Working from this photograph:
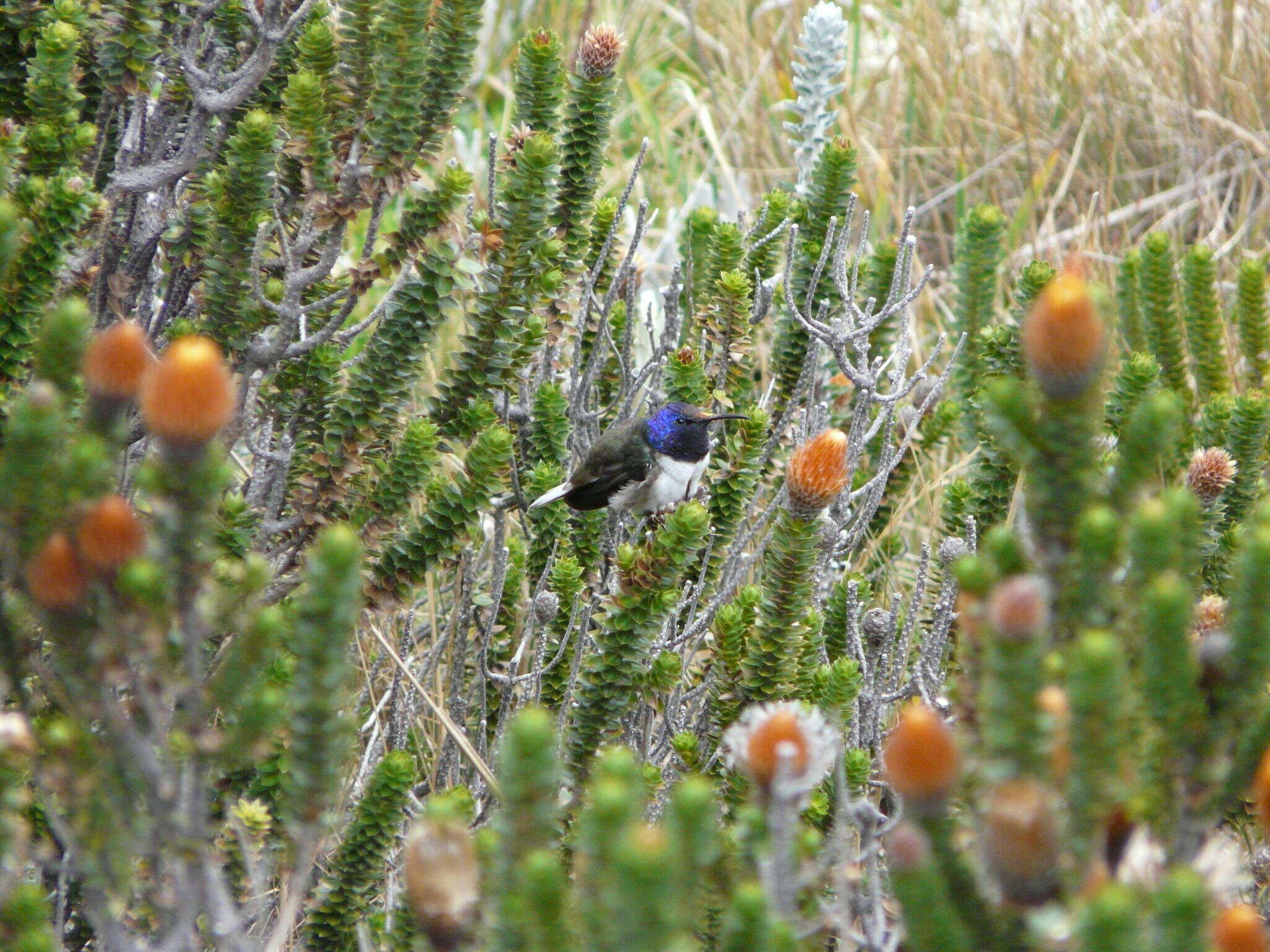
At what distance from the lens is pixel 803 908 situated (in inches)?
69.9

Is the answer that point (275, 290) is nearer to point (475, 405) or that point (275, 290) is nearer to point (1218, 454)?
point (475, 405)

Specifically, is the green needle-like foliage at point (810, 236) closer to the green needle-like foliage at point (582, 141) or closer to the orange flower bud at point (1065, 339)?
the green needle-like foliage at point (582, 141)

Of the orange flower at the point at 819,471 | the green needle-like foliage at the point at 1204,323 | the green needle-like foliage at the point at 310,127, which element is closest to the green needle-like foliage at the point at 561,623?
the orange flower at the point at 819,471

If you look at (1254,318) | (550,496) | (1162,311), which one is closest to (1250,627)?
(550,496)

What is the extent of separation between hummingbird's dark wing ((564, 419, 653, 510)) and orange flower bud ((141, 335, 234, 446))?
182cm

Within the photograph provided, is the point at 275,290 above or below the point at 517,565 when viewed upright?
above

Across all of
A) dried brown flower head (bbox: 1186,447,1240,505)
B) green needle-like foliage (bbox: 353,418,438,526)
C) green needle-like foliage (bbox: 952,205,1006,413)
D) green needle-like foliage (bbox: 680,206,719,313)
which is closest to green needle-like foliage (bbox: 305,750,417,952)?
green needle-like foliage (bbox: 353,418,438,526)

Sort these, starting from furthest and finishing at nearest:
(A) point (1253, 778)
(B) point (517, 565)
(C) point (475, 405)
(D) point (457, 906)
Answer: (B) point (517, 565) → (C) point (475, 405) → (A) point (1253, 778) → (D) point (457, 906)

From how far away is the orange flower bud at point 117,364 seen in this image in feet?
4.24

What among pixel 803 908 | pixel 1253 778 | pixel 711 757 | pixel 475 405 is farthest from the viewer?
pixel 475 405

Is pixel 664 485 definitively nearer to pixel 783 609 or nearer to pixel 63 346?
pixel 783 609

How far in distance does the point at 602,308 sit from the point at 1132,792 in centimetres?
209

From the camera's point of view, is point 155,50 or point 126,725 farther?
point 155,50

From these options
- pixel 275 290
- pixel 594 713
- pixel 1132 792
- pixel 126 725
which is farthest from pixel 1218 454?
pixel 126 725
